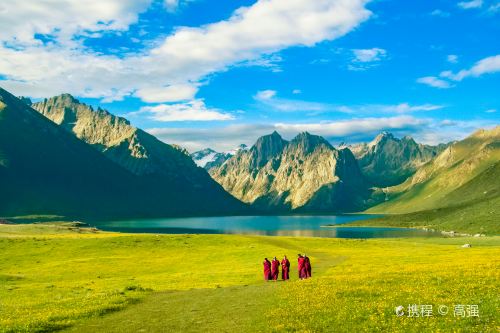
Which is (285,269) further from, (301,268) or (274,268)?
(301,268)

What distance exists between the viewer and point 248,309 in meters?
32.8

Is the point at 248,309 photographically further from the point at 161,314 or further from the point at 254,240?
the point at 254,240

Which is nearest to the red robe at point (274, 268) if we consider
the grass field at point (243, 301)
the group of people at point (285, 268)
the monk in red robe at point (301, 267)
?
the group of people at point (285, 268)

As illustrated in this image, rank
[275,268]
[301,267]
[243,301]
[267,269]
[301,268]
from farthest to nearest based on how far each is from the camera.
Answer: [267,269] < [275,268] < [301,268] < [301,267] < [243,301]

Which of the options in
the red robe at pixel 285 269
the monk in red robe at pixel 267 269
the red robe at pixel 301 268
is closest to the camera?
the red robe at pixel 301 268

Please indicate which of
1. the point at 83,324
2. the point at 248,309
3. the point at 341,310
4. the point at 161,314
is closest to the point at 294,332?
the point at 341,310

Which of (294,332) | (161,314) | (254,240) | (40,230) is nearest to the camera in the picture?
(294,332)

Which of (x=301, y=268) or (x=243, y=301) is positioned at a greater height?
(x=301, y=268)

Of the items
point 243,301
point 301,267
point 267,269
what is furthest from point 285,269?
point 243,301

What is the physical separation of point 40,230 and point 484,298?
150 m

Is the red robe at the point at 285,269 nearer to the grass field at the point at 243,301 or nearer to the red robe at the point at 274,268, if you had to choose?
the red robe at the point at 274,268

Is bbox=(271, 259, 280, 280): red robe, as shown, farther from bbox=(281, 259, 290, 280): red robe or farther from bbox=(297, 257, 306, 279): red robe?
bbox=(297, 257, 306, 279): red robe

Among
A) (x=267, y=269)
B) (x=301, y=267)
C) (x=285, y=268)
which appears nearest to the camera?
(x=301, y=267)

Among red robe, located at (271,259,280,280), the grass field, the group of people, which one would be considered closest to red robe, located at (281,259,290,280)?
the group of people
